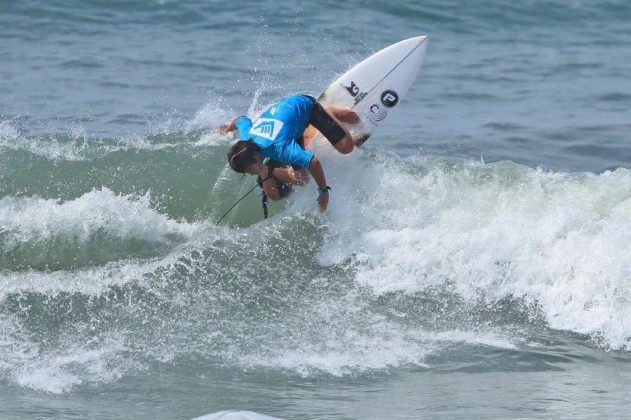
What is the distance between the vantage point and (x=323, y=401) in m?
5.66

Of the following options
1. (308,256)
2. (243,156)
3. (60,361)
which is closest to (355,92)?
(308,256)

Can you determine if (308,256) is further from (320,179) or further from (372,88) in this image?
(372,88)

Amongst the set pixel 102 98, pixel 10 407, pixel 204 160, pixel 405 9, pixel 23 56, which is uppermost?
pixel 405 9

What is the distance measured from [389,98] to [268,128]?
176 cm

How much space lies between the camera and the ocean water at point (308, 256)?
597 cm

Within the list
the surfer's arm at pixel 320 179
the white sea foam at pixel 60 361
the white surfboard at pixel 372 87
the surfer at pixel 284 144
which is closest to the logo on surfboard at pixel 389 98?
the white surfboard at pixel 372 87

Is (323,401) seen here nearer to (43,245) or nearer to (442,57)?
(43,245)

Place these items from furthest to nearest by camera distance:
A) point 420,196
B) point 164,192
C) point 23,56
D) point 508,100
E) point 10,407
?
point 23,56 → point 508,100 → point 164,192 → point 420,196 → point 10,407

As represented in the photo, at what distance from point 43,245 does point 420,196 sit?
3.23 m

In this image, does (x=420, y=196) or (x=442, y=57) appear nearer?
(x=420, y=196)

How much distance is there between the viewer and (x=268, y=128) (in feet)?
25.7

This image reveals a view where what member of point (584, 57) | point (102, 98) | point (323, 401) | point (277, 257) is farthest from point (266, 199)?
point (584, 57)

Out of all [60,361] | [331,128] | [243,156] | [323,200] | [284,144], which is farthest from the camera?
[331,128]

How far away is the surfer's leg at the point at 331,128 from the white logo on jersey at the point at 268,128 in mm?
464
